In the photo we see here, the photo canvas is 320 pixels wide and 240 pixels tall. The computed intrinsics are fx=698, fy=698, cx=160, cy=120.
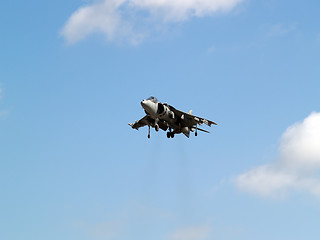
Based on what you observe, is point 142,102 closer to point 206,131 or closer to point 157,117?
point 157,117

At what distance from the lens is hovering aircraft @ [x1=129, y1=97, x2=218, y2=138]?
87.6 metres

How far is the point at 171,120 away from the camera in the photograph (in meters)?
90.3

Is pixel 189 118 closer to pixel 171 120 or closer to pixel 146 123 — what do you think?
pixel 171 120

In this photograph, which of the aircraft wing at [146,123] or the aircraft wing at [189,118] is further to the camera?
the aircraft wing at [146,123]

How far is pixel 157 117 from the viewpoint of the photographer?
87688 millimetres

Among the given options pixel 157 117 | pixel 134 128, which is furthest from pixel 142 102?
pixel 134 128

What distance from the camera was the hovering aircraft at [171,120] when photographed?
3450 inches

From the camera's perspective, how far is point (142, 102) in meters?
84.8

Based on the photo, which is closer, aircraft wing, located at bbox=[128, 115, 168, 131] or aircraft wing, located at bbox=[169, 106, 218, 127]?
aircraft wing, located at bbox=[169, 106, 218, 127]

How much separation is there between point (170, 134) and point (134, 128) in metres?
6.62

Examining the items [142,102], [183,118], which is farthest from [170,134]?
[142,102]

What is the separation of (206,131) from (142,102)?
43.0ft

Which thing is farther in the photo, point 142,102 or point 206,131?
point 206,131

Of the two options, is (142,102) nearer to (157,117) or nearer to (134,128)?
(157,117)
